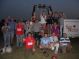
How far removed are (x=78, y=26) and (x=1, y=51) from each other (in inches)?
241

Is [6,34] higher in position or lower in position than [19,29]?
lower

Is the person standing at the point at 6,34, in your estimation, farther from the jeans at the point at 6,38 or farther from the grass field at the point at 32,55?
the grass field at the point at 32,55

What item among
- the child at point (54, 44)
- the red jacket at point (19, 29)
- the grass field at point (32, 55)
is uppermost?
the red jacket at point (19, 29)

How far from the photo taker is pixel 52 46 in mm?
12219

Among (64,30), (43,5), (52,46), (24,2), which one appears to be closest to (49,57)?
(52,46)

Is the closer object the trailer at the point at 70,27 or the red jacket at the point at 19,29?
the red jacket at the point at 19,29

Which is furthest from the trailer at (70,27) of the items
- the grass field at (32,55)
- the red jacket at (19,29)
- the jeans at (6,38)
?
the jeans at (6,38)

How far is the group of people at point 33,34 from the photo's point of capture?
40.0 ft

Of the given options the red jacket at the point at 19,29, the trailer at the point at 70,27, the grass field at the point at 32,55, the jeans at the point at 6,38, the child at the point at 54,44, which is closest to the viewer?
the grass field at the point at 32,55

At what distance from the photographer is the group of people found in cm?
1219

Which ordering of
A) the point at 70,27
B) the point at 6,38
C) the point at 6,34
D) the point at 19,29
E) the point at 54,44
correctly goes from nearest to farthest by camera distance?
the point at 54,44 → the point at 19,29 → the point at 6,34 → the point at 6,38 → the point at 70,27

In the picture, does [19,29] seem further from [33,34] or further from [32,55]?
[32,55]

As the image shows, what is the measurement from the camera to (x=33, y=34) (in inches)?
545

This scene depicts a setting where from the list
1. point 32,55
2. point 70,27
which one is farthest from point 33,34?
point 70,27
